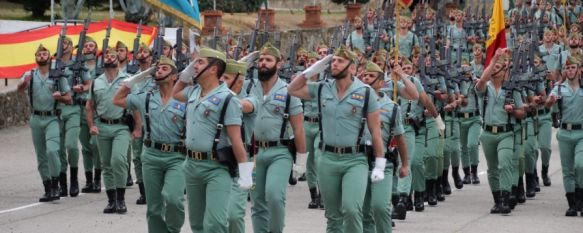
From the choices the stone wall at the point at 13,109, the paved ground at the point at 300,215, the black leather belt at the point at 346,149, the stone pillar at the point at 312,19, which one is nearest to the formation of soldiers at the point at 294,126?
the black leather belt at the point at 346,149

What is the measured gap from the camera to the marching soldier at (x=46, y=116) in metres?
19.9

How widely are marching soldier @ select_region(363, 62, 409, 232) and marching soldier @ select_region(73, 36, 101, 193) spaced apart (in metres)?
6.22

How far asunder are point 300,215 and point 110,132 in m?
2.35

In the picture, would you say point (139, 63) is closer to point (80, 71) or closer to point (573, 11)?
point (80, 71)

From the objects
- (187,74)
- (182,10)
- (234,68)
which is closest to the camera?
(187,74)

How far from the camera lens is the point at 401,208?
A: 1831cm

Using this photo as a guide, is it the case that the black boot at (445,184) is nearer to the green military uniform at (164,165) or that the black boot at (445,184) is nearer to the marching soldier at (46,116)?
the marching soldier at (46,116)

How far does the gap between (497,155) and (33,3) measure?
21051mm

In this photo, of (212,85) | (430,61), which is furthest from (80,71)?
(212,85)

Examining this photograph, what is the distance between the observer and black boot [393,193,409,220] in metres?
18.2

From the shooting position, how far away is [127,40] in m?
26.9

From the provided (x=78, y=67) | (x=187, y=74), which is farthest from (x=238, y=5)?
(x=187, y=74)

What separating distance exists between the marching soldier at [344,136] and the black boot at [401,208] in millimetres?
3919

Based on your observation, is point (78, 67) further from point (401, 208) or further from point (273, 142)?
point (273, 142)
